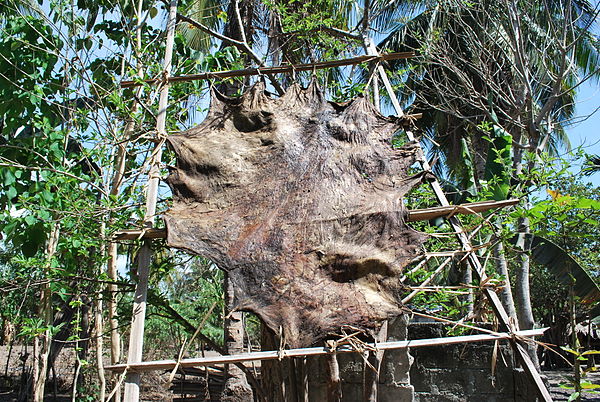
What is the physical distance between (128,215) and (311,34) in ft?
9.46

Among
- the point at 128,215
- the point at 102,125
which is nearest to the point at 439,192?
the point at 128,215

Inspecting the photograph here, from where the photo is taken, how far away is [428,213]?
2.50 metres

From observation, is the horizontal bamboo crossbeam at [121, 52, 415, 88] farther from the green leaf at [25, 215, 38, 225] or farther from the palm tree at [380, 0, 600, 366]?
the green leaf at [25, 215, 38, 225]

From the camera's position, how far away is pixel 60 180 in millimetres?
3584

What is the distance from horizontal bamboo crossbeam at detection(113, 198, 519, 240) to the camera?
239 centimetres

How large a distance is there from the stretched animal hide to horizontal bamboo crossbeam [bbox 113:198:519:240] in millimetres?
119

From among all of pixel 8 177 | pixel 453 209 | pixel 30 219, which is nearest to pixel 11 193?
pixel 8 177

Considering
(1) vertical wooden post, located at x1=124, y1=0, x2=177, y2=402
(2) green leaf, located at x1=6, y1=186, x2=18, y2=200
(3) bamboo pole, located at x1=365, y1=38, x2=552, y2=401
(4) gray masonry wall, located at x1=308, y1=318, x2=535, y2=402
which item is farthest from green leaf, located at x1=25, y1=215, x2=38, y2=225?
(4) gray masonry wall, located at x1=308, y1=318, x2=535, y2=402

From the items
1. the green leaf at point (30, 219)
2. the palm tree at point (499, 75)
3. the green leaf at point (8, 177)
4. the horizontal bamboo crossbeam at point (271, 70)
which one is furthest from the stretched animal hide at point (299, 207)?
the green leaf at point (8, 177)

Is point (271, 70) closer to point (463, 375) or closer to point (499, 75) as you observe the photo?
point (463, 375)

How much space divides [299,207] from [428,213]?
61cm

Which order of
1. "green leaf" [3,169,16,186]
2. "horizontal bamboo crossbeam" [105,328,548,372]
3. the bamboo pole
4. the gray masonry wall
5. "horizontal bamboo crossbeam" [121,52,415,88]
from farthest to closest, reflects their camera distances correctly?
the gray masonry wall < "green leaf" [3,169,16,186] < "horizontal bamboo crossbeam" [121,52,415,88] < the bamboo pole < "horizontal bamboo crossbeam" [105,328,548,372]

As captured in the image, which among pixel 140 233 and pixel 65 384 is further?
pixel 65 384

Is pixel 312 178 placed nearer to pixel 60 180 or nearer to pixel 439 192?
A: pixel 439 192
